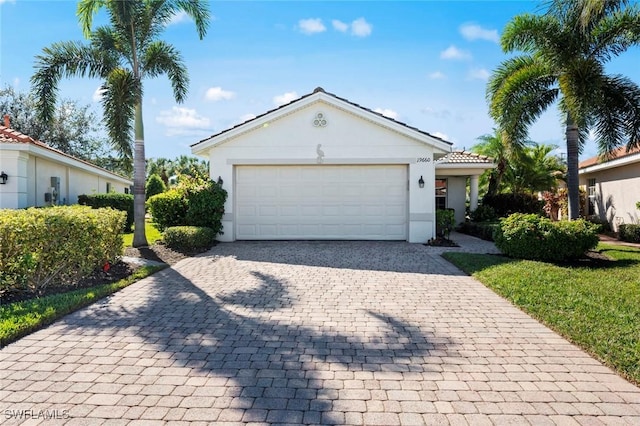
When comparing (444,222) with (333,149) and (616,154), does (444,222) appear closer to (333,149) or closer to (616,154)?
(333,149)

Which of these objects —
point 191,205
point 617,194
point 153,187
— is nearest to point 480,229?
point 617,194

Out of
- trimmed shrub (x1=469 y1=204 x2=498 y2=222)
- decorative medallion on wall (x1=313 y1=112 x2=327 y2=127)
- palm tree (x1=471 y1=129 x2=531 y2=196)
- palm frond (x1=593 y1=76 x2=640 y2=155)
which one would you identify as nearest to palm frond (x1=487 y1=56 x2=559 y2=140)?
palm frond (x1=593 y1=76 x2=640 y2=155)

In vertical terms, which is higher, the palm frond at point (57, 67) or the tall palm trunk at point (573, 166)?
the palm frond at point (57, 67)

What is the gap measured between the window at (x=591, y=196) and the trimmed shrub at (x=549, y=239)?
11066mm

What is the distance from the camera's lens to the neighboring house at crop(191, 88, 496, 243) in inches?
516

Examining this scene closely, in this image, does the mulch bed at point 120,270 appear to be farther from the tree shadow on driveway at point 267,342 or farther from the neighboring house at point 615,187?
the neighboring house at point 615,187

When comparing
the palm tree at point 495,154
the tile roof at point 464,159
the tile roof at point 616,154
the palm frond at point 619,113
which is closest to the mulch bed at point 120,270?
the tile roof at point 464,159

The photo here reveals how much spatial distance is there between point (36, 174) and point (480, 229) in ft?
55.3

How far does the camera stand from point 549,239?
9.37m

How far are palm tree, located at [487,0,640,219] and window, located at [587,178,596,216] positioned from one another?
767cm

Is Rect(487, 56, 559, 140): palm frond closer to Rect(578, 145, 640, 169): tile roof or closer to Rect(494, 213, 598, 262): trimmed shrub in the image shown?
Rect(578, 145, 640, 169): tile roof

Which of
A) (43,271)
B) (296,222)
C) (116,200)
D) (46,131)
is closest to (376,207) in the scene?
(296,222)

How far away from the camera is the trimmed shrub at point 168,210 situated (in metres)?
13.1

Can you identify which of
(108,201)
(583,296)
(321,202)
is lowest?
(583,296)
